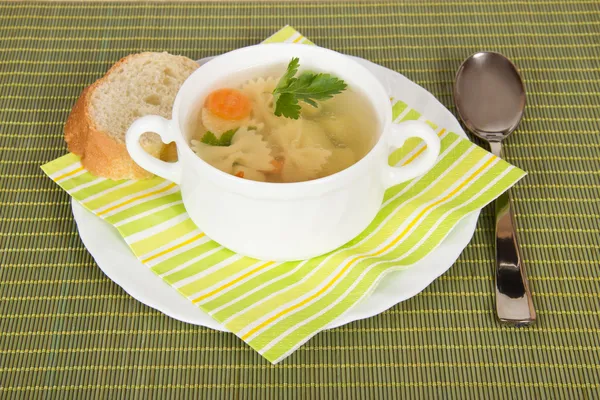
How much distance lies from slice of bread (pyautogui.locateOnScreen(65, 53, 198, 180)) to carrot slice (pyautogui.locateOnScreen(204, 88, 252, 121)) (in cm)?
17

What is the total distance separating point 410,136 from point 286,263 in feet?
1.11

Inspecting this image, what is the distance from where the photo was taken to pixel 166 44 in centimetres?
182

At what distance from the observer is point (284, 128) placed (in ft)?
4.24

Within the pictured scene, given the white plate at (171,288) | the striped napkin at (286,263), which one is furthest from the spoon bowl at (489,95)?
the white plate at (171,288)

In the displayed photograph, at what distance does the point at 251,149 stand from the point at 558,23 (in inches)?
44.4

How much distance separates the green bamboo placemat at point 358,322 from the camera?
46.9 inches

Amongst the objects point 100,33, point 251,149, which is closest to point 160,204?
point 251,149

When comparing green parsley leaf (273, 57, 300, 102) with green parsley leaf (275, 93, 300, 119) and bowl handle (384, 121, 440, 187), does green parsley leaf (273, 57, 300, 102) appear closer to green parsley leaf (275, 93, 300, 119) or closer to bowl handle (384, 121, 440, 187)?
green parsley leaf (275, 93, 300, 119)

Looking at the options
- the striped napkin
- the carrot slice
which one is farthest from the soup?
the striped napkin

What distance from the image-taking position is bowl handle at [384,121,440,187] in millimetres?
1203

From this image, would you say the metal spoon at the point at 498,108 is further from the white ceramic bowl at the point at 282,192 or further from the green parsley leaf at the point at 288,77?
the green parsley leaf at the point at 288,77

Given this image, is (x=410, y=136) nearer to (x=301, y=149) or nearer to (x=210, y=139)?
(x=301, y=149)

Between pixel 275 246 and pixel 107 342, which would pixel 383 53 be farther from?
pixel 107 342

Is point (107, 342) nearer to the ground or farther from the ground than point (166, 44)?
nearer to the ground
